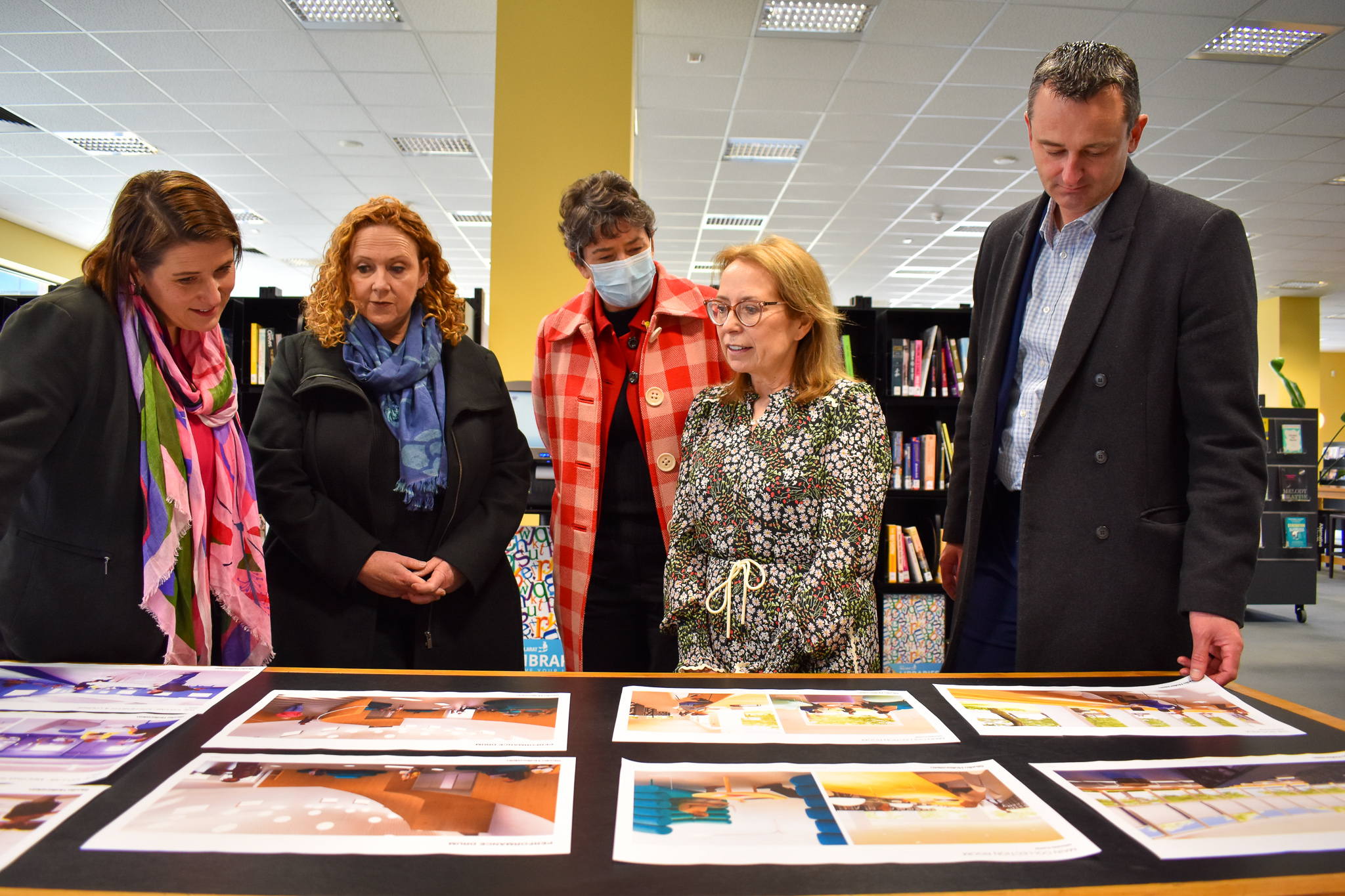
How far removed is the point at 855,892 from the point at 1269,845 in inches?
15.6

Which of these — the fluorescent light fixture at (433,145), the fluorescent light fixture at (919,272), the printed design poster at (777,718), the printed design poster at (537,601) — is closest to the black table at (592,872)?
the printed design poster at (777,718)

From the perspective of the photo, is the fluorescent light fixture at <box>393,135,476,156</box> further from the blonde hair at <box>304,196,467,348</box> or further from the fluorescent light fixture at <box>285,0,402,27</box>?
the blonde hair at <box>304,196,467,348</box>

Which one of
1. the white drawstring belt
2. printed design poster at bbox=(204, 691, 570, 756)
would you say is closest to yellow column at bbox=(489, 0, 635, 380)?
the white drawstring belt

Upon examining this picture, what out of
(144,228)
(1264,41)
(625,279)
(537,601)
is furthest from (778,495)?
(1264,41)

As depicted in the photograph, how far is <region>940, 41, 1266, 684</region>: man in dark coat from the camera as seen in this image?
1.25 m

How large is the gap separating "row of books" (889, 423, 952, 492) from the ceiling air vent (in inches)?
295

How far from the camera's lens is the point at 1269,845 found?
Answer: 2.29ft

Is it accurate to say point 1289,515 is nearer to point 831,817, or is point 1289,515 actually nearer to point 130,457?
point 831,817

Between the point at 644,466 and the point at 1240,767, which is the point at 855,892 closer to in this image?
the point at 1240,767

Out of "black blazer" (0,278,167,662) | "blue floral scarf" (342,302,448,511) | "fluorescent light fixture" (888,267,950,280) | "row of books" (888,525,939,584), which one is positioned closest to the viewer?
"black blazer" (0,278,167,662)

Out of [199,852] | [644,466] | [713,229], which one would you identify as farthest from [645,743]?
[713,229]

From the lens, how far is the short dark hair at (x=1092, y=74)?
129 cm

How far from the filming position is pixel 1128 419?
1.34 meters

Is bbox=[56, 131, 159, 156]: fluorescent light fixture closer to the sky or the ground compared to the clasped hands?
closer to the sky
